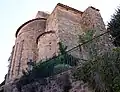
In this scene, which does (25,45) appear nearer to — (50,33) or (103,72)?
(50,33)

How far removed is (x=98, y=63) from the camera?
26.0ft

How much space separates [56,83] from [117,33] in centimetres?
409

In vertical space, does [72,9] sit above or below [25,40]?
above

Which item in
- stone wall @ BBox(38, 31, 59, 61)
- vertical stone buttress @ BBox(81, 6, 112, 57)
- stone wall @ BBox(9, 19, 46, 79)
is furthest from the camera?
vertical stone buttress @ BBox(81, 6, 112, 57)

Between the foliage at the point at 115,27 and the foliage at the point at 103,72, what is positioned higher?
the foliage at the point at 115,27

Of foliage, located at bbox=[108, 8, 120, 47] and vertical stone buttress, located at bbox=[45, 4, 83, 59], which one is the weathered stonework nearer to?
vertical stone buttress, located at bbox=[45, 4, 83, 59]

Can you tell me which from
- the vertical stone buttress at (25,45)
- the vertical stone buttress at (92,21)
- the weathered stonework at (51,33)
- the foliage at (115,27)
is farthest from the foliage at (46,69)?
the vertical stone buttress at (92,21)

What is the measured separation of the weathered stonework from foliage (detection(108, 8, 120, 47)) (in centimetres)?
472

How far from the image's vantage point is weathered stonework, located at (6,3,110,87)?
58.9ft

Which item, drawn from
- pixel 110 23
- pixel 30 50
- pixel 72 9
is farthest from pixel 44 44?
pixel 110 23

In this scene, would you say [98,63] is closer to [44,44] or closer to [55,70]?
[55,70]

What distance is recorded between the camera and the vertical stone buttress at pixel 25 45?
1947 cm

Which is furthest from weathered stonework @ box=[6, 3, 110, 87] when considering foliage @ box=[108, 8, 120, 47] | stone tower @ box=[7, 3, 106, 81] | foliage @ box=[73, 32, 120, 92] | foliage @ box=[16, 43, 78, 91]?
foliage @ box=[73, 32, 120, 92]

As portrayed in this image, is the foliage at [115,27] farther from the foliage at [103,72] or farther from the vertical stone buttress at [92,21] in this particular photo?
the vertical stone buttress at [92,21]
